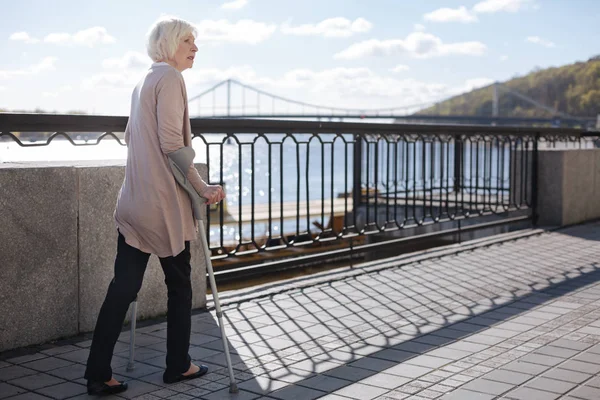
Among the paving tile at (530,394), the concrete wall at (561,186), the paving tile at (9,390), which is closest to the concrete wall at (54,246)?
the paving tile at (9,390)

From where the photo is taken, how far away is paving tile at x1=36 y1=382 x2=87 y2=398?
351 centimetres

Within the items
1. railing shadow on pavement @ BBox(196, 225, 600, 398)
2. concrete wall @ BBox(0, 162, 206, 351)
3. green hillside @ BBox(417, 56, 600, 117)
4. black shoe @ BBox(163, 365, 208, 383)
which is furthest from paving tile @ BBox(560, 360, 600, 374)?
green hillside @ BBox(417, 56, 600, 117)

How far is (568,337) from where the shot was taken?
4559 mm

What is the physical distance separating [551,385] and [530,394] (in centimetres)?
19

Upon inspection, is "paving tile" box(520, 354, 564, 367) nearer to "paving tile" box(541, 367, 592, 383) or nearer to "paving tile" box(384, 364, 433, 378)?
"paving tile" box(541, 367, 592, 383)

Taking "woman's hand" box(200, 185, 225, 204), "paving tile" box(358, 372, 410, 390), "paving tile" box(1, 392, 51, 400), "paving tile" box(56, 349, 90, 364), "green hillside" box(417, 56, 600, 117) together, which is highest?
"green hillside" box(417, 56, 600, 117)

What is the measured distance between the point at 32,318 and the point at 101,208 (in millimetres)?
705

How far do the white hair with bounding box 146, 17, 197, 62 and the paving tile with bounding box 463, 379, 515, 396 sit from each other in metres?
1.97

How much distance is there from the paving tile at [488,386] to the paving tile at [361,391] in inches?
15.4

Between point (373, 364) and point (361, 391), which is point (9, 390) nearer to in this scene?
point (361, 391)

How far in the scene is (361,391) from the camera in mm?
3564

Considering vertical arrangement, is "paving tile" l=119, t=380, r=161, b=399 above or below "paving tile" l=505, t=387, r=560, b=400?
above

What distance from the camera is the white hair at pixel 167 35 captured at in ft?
11.4

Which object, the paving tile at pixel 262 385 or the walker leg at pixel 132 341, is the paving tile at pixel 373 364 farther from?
the walker leg at pixel 132 341
